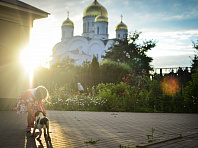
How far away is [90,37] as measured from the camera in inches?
2589

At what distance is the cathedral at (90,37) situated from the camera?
197ft

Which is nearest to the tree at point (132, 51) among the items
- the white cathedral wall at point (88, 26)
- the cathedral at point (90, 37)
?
the cathedral at point (90, 37)

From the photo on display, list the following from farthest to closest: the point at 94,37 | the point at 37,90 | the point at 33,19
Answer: the point at 94,37
the point at 33,19
the point at 37,90

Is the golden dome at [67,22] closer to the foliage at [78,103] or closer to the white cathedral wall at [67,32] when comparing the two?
the white cathedral wall at [67,32]

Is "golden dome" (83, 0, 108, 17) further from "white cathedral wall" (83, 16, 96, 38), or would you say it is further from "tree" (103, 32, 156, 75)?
"tree" (103, 32, 156, 75)

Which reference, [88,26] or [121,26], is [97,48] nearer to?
[88,26]

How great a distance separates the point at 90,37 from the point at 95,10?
6824 millimetres

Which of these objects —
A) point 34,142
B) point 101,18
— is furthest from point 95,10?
point 34,142

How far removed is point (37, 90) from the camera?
20.0 ft

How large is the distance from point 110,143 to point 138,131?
160cm

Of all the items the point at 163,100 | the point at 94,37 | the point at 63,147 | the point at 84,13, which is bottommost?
the point at 63,147

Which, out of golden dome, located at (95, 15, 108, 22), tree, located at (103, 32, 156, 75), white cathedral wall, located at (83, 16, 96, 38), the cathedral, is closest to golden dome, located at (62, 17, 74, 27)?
the cathedral

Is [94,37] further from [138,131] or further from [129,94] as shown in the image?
[138,131]

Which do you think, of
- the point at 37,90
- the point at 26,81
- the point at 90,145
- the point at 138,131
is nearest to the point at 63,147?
the point at 90,145
